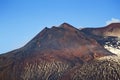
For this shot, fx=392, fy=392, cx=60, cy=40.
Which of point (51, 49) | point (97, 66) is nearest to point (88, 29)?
point (51, 49)

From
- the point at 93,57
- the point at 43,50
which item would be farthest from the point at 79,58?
the point at 43,50

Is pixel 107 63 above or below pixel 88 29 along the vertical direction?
below

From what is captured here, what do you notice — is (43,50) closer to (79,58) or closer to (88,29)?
(79,58)

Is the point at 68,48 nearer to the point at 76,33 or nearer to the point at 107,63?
the point at 76,33

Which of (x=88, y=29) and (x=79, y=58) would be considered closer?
(x=79, y=58)

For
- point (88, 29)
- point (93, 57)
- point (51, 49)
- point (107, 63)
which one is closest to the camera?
point (107, 63)

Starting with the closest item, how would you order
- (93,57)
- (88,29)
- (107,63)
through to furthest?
(107,63) → (93,57) → (88,29)
